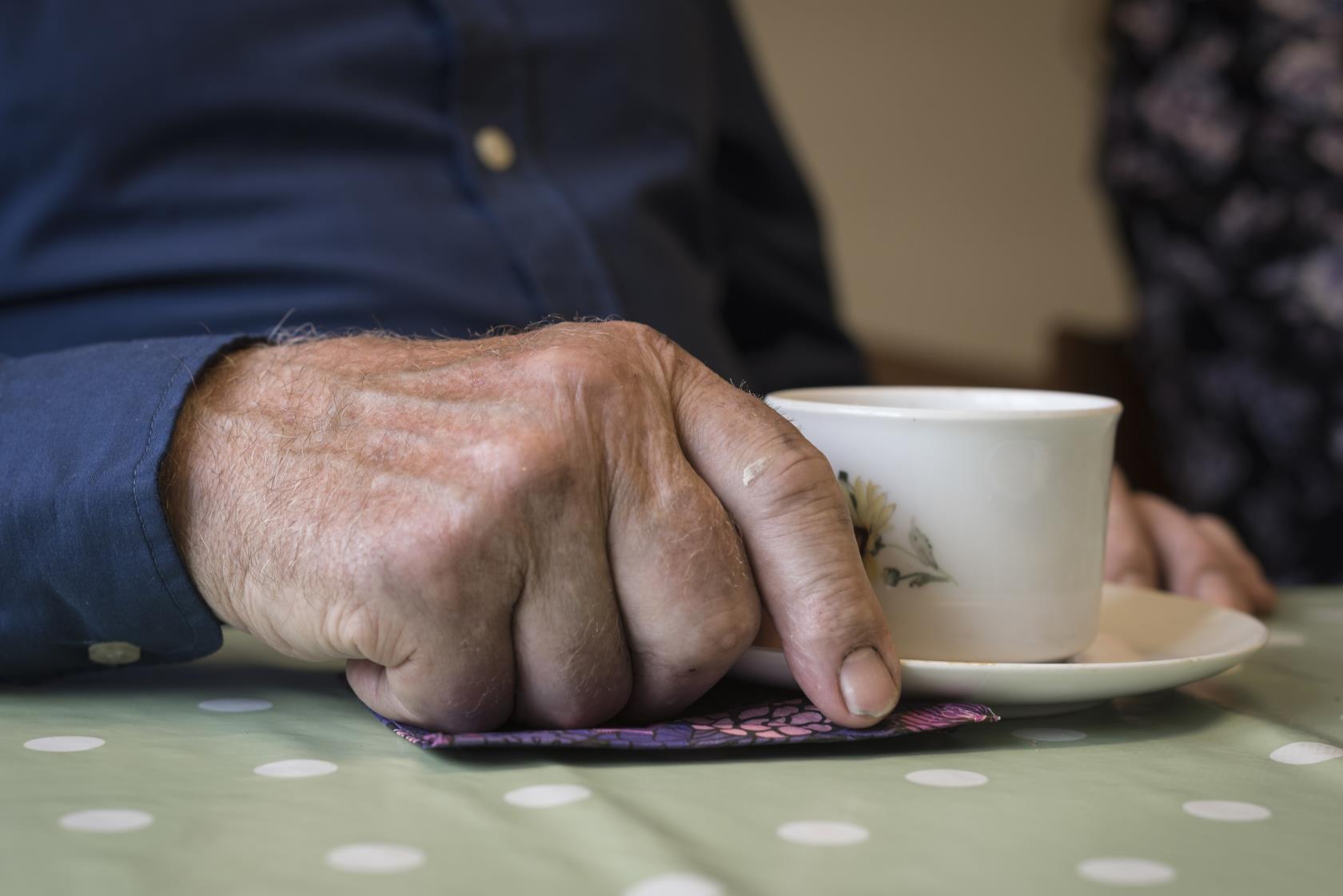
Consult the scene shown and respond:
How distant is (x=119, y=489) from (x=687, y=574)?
0.71ft

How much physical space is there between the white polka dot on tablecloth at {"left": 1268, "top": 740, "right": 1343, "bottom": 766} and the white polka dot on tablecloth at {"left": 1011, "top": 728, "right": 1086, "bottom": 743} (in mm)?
68

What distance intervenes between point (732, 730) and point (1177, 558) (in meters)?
0.53

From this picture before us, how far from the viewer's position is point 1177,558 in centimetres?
82

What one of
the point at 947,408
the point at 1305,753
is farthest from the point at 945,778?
the point at 947,408

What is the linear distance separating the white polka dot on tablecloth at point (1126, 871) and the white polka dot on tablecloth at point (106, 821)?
0.26 meters

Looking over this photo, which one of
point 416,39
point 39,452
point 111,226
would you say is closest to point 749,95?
point 416,39

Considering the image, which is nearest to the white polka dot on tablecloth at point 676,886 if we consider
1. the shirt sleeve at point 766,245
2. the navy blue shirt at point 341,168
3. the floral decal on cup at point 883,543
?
the floral decal on cup at point 883,543

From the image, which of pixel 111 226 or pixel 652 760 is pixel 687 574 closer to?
pixel 652 760

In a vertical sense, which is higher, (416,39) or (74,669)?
(416,39)

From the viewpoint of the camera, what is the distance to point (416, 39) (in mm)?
862

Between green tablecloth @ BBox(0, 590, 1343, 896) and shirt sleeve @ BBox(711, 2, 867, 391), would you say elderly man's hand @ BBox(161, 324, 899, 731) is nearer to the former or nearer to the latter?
green tablecloth @ BBox(0, 590, 1343, 896)

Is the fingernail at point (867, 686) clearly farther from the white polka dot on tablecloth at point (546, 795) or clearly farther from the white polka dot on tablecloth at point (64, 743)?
the white polka dot on tablecloth at point (64, 743)

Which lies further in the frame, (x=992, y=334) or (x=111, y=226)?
(x=992, y=334)

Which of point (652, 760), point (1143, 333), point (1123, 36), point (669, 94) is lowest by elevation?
point (652, 760)
